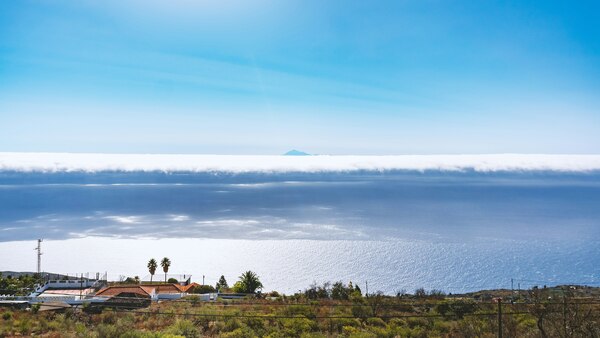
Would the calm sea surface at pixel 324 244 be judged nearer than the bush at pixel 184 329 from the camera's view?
No

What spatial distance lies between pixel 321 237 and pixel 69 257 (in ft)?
163

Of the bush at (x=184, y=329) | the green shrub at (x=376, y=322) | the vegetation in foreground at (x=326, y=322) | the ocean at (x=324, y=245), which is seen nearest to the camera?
the vegetation in foreground at (x=326, y=322)

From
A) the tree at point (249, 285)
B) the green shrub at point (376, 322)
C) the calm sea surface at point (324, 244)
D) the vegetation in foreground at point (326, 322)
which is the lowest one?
the calm sea surface at point (324, 244)

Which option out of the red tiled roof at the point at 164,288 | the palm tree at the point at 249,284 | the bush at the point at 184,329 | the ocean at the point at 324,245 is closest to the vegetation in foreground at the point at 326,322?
the bush at the point at 184,329

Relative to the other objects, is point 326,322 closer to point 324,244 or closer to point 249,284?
point 249,284

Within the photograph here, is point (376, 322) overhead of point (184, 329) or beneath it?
beneath

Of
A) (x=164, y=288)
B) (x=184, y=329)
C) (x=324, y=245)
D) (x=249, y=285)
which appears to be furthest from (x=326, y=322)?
(x=324, y=245)

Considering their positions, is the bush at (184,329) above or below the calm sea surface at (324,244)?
above

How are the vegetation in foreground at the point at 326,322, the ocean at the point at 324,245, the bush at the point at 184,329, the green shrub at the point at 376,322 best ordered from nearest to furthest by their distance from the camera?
1. the vegetation in foreground at the point at 326,322
2. the bush at the point at 184,329
3. the green shrub at the point at 376,322
4. the ocean at the point at 324,245

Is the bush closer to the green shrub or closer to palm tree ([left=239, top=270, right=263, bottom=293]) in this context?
the green shrub

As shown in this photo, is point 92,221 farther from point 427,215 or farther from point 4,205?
point 427,215

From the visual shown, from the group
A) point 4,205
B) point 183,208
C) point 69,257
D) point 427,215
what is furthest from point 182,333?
point 4,205

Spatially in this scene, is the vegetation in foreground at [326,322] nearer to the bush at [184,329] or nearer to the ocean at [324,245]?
the bush at [184,329]

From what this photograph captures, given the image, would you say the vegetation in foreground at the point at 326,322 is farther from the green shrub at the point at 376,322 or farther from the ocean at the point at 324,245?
the ocean at the point at 324,245
